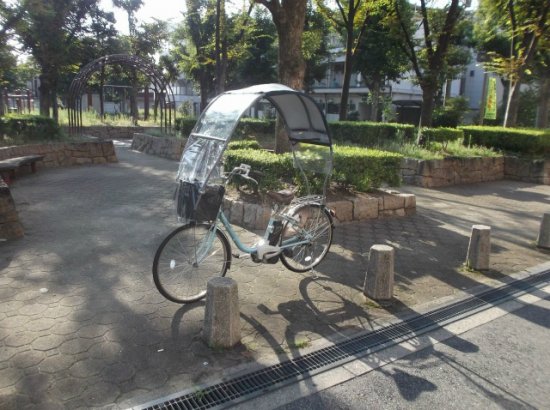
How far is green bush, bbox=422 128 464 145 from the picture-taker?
41.8 ft

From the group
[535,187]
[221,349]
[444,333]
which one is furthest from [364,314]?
[535,187]

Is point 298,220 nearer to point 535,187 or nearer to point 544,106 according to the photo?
point 535,187

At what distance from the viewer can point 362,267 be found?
17.3 ft

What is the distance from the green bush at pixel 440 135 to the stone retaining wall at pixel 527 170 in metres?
1.64

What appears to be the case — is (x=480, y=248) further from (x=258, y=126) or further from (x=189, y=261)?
(x=258, y=126)

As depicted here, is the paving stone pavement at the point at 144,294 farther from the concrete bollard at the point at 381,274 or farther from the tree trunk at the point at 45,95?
the tree trunk at the point at 45,95

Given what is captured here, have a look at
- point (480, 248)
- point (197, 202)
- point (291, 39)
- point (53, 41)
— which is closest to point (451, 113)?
point (291, 39)

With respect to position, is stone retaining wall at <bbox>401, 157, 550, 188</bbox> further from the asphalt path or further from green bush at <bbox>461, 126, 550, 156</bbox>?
the asphalt path

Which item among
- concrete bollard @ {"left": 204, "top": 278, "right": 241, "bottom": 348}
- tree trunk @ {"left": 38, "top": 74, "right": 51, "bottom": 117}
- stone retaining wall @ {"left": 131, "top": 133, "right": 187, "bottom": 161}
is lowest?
concrete bollard @ {"left": 204, "top": 278, "right": 241, "bottom": 348}

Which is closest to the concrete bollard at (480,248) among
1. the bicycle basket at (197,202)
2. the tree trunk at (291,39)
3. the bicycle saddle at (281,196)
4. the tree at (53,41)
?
the bicycle saddle at (281,196)

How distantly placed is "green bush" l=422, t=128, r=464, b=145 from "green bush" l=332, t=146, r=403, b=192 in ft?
16.9

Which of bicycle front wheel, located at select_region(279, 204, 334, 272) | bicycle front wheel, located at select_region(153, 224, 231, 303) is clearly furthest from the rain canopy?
bicycle front wheel, located at select_region(279, 204, 334, 272)

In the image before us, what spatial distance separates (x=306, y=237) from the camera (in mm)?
4844

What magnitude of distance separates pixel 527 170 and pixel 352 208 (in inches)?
302
